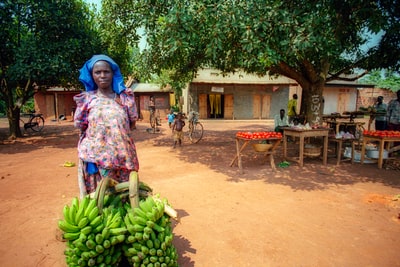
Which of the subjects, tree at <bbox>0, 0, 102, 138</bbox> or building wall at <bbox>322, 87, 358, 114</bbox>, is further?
building wall at <bbox>322, 87, 358, 114</bbox>

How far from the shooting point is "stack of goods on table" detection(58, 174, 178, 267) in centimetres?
169

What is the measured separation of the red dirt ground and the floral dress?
3.59ft

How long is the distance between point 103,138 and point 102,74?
0.64 meters

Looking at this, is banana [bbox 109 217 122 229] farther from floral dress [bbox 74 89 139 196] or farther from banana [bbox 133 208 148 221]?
floral dress [bbox 74 89 139 196]

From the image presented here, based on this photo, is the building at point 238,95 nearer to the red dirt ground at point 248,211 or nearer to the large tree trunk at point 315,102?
the large tree trunk at point 315,102

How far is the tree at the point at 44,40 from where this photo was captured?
8.88 metres

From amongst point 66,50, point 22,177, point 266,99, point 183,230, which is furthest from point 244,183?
point 266,99

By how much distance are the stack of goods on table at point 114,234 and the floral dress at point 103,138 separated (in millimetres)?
508

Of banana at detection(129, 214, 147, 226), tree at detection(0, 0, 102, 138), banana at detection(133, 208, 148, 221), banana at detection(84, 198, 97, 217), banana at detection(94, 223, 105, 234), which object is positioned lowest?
banana at detection(94, 223, 105, 234)

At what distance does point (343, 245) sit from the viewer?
9.70ft

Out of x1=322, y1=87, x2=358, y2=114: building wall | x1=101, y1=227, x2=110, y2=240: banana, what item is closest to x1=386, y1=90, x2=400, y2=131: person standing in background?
x1=101, y1=227, x2=110, y2=240: banana

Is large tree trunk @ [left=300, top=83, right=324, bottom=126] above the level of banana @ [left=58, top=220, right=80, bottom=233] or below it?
above

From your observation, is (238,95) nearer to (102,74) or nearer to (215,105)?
(215,105)

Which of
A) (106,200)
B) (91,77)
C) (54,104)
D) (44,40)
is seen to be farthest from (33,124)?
(106,200)
